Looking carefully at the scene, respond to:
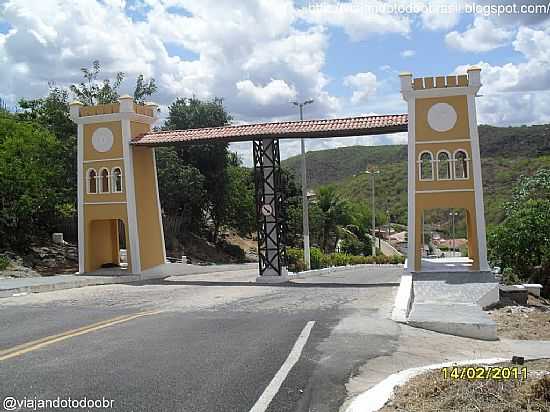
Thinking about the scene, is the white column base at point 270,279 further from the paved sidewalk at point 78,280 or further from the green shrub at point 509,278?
the green shrub at point 509,278

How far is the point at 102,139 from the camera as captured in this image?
23.9m

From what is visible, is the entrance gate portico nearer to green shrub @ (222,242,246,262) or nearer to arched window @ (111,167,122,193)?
arched window @ (111,167,122,193)

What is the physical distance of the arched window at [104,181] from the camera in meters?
24.0

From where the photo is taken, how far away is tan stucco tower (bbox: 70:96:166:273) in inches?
919

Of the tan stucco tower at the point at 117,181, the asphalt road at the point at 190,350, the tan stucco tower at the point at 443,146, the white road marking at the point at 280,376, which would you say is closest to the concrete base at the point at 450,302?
the asphalt road at the point at 190,350

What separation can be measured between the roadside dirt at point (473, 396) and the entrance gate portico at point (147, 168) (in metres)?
14.2

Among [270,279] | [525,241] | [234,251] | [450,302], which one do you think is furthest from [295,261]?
[450,302]

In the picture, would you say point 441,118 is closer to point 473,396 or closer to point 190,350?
point 190,350

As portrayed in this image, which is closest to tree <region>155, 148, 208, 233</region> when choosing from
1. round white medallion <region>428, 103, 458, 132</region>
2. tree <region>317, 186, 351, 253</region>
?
tree <region>317, 186, 351, 253</region>

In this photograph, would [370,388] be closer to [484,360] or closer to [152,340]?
[484,360]

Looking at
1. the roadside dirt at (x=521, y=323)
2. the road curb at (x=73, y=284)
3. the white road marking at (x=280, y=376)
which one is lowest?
the roadside dirt at (x=521, y=323)

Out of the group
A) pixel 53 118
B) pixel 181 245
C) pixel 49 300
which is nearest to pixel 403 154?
pixel 181 245

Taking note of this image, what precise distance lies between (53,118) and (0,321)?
26.1 meters
